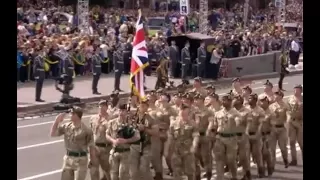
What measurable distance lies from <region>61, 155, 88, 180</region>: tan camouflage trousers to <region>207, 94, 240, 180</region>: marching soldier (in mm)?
2911

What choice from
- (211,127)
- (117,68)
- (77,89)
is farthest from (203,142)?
(117,68)

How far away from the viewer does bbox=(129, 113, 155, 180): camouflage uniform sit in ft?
33.2

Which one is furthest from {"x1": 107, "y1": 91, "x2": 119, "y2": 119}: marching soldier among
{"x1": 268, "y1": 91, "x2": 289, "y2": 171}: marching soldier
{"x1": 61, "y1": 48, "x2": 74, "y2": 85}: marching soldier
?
{"x1": 61, "y1": 48, "x2": 74, "y2": 85}: marching soldier

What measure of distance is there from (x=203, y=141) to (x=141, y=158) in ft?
5.76

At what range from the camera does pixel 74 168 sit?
931 cm

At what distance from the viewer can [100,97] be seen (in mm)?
23156

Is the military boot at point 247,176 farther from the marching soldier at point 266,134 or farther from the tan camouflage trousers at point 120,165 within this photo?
the tan camouflage trousers at point 120,165

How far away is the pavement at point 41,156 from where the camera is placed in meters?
12.7

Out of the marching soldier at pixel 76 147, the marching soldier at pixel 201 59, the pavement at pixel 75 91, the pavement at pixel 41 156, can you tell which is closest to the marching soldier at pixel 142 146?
the marching soldier at pixel 76 147

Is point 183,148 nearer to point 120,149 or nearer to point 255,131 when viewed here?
point 120,149

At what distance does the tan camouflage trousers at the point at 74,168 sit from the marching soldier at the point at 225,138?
291cm

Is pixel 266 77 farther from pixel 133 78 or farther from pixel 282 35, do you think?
pixel 133 78

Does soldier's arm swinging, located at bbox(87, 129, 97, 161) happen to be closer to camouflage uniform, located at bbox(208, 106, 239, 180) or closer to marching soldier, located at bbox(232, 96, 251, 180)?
camouflage uniform, located at bbox(208, 106, 239, 180)
